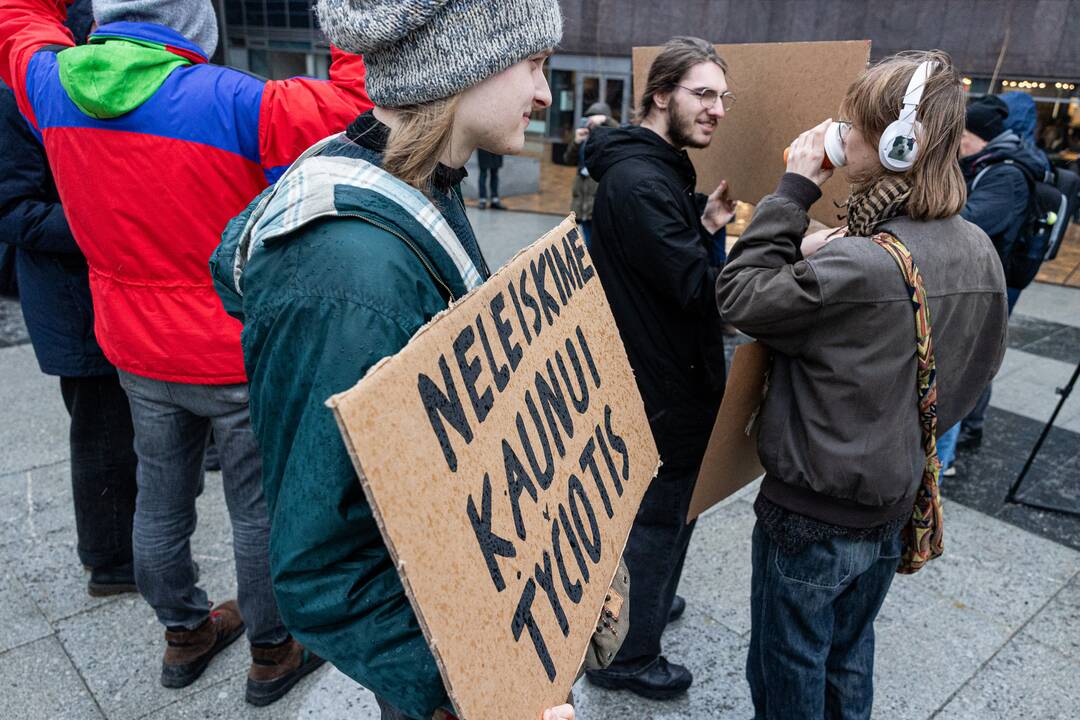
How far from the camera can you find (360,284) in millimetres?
1013

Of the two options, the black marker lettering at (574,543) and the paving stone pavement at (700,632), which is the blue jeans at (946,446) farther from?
the black marker lettering at (574,543)

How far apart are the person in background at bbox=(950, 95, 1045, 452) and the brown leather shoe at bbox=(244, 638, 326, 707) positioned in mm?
3342

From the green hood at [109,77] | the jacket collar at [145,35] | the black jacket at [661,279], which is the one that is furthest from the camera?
the black jacket at [661,279]

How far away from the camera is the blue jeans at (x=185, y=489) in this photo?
7.46 feet

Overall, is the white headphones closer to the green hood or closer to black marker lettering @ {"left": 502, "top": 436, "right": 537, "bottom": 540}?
black marker lettering @ {"left": 502, "top": 436, "right": 537, "bottom": 540}

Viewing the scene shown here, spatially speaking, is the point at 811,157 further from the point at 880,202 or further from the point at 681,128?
the point at 681,128

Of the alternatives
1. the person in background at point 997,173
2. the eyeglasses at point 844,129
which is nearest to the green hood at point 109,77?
the eyeglasses at point 844,129

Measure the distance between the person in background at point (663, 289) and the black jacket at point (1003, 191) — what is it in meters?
2.18

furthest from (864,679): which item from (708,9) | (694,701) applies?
(708,9)

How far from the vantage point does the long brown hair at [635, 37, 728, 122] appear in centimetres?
241

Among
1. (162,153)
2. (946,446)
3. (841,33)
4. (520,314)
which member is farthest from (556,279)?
(841,33)

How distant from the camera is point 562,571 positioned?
111 centimetres

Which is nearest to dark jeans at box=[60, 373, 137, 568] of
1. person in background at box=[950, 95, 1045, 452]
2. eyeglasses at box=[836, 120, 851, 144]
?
eyeglasses at box=[836, 120, 851, 144]

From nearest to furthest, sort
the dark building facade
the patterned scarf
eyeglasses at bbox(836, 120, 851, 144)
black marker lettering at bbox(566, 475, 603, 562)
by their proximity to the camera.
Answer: black marker lettering at bbox(566, 475, 603, 562) < the patterned scarf < eyeglasses at bbox(836, 120, 851, 144) < the dark building facade
